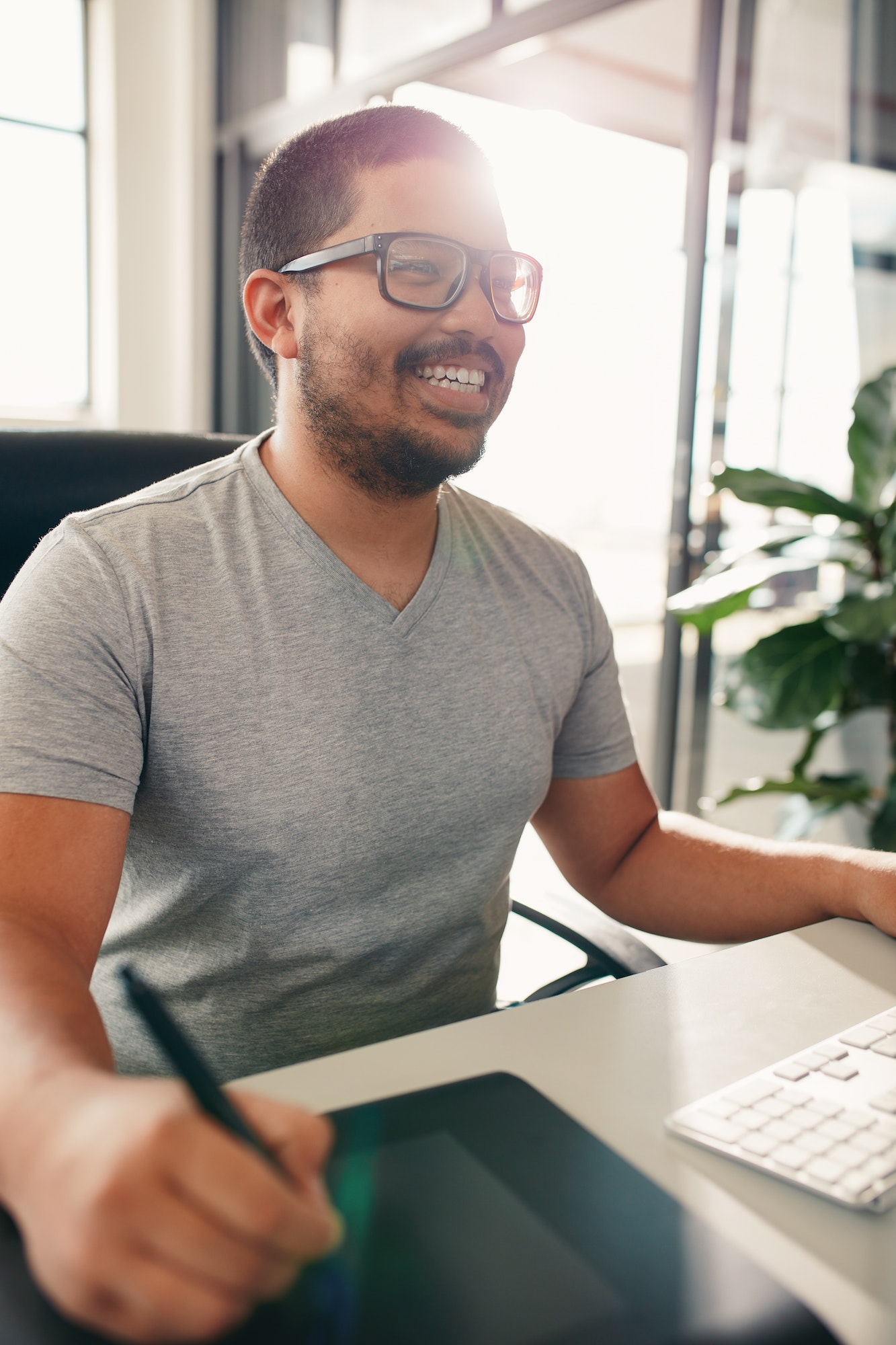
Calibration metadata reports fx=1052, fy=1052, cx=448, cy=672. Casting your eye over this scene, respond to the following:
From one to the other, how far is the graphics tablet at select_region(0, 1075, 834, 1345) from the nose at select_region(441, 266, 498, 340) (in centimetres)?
75

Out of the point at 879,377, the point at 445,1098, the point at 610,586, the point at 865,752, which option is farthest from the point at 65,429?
the point at 610,586

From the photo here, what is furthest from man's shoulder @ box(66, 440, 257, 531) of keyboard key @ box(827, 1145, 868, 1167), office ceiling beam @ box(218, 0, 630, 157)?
office ceiling beam @ box(218, 0, 630, 157)

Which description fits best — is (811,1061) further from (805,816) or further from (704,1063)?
(805,816)

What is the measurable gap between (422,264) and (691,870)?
0.67 meters

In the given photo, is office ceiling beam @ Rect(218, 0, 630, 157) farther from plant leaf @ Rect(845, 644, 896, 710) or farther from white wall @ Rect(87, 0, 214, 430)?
plant leaf @ Rect(845, 644, 896, 710)

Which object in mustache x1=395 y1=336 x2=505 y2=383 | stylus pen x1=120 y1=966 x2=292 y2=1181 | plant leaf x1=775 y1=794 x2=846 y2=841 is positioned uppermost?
mustache x1=395 y1=336 x2=505 y2=383

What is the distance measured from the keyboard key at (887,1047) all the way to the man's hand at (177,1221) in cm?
42

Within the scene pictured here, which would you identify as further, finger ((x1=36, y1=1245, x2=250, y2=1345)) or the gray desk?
the gray desk

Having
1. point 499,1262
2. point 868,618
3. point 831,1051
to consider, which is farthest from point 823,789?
point 499,1262

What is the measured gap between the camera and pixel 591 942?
1.06 m

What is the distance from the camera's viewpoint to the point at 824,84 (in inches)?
86.5

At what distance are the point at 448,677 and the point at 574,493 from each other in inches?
85.1

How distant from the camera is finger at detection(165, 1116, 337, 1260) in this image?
373mm

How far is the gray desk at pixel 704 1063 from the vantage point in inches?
20.2
